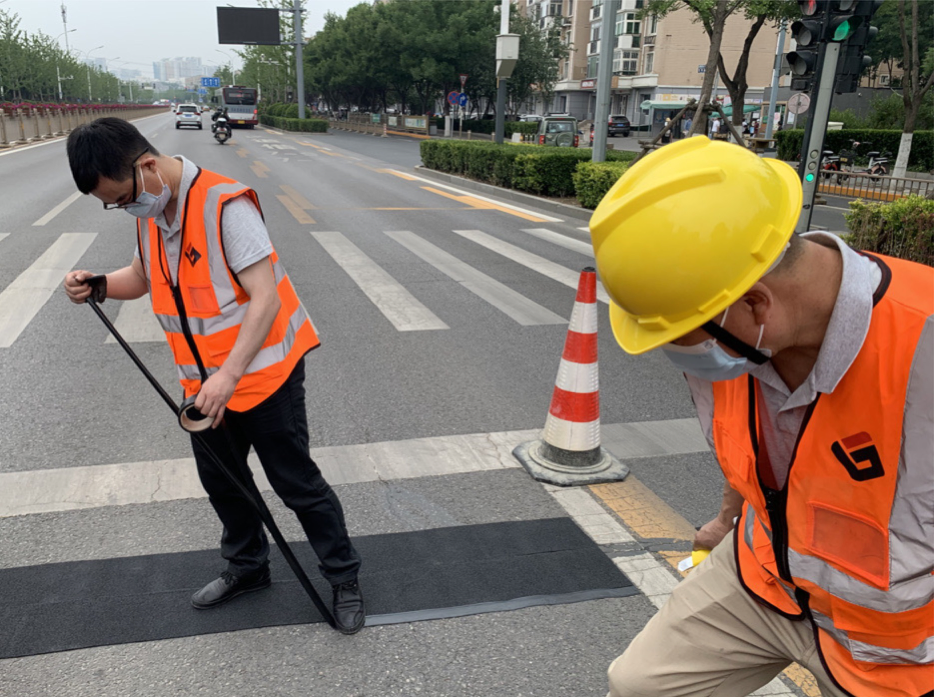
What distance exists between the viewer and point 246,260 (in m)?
2.51

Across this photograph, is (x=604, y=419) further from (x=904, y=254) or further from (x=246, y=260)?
(x=904, y=254)

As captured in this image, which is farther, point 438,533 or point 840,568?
point 438,533

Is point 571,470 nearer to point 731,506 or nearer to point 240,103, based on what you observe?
point 731,506

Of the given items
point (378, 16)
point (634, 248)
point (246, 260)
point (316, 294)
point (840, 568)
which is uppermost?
point (378, 16)

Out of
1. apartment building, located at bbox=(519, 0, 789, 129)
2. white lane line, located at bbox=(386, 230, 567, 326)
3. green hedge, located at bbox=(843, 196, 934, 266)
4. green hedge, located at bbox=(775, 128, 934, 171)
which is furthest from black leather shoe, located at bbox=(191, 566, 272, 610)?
apartment building, located at bbox=(519, 0, 789, 129)

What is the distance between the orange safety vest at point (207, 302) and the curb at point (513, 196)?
11372 millimetres

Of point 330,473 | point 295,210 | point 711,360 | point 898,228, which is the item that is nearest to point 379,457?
point 330,473

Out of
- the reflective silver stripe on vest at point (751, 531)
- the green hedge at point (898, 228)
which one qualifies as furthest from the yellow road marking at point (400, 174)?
the reflective silver stripe on vest at point (751, 531)

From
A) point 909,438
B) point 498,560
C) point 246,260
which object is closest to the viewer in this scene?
point 909,438

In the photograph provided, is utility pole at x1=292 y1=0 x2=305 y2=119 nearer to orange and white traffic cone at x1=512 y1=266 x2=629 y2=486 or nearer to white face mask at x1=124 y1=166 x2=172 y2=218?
orange and white traffic cone at x1=512 y1=266 x2=629 y2=486

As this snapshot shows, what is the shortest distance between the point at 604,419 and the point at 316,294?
4.06 metres

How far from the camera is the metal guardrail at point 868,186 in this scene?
1831 centimetres

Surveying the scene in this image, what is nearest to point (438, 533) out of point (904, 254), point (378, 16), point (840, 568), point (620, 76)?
point (840, 568)

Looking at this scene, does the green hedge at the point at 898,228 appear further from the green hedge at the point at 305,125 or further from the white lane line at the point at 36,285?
the green hedge at the point at 305,125
